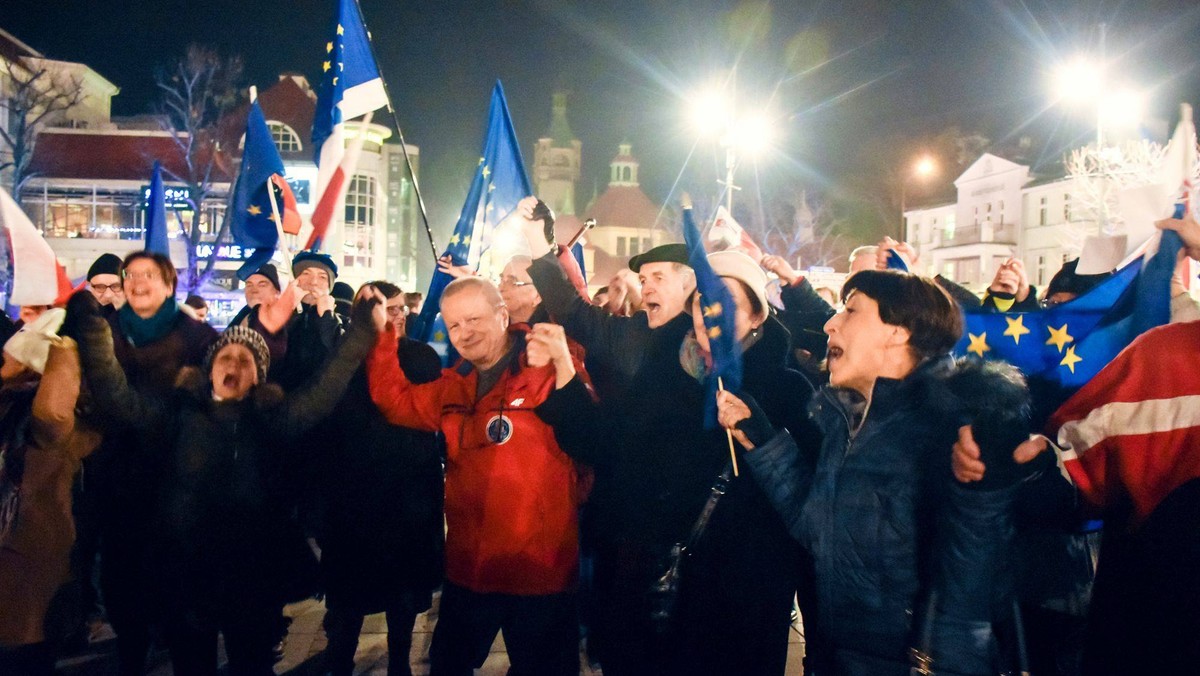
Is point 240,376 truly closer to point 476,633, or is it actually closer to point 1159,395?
point 476,633

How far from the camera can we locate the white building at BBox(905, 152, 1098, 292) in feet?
150

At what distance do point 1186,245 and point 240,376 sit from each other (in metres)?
4.22

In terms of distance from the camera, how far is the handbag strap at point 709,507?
3398 millimetres

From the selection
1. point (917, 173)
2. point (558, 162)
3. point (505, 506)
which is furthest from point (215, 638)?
point (558, 162)

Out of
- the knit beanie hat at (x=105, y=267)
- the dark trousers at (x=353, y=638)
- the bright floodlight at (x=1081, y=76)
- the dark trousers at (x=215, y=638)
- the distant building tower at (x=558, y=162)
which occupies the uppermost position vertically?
the distant building tower at (x=558, y=162)

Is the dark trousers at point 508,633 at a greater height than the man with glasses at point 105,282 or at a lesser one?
lesser

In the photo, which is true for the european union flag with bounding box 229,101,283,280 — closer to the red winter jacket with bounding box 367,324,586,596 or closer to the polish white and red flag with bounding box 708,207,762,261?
the red winter jacket with bounding box 367,324,586,596

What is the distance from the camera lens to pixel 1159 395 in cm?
246

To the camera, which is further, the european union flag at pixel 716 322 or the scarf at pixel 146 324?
the scarf at pixel 146 324

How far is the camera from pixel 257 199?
18.4ft

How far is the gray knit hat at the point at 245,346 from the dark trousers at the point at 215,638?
1108 millimetres

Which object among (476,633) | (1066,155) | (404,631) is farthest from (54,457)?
(1066,155)

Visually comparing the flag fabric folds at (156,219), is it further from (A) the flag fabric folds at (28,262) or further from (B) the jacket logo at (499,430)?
(B) the jacket logo at (499,430)

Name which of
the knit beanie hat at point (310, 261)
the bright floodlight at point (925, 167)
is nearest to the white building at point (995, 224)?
the bright floodlight at point (925, 167)
